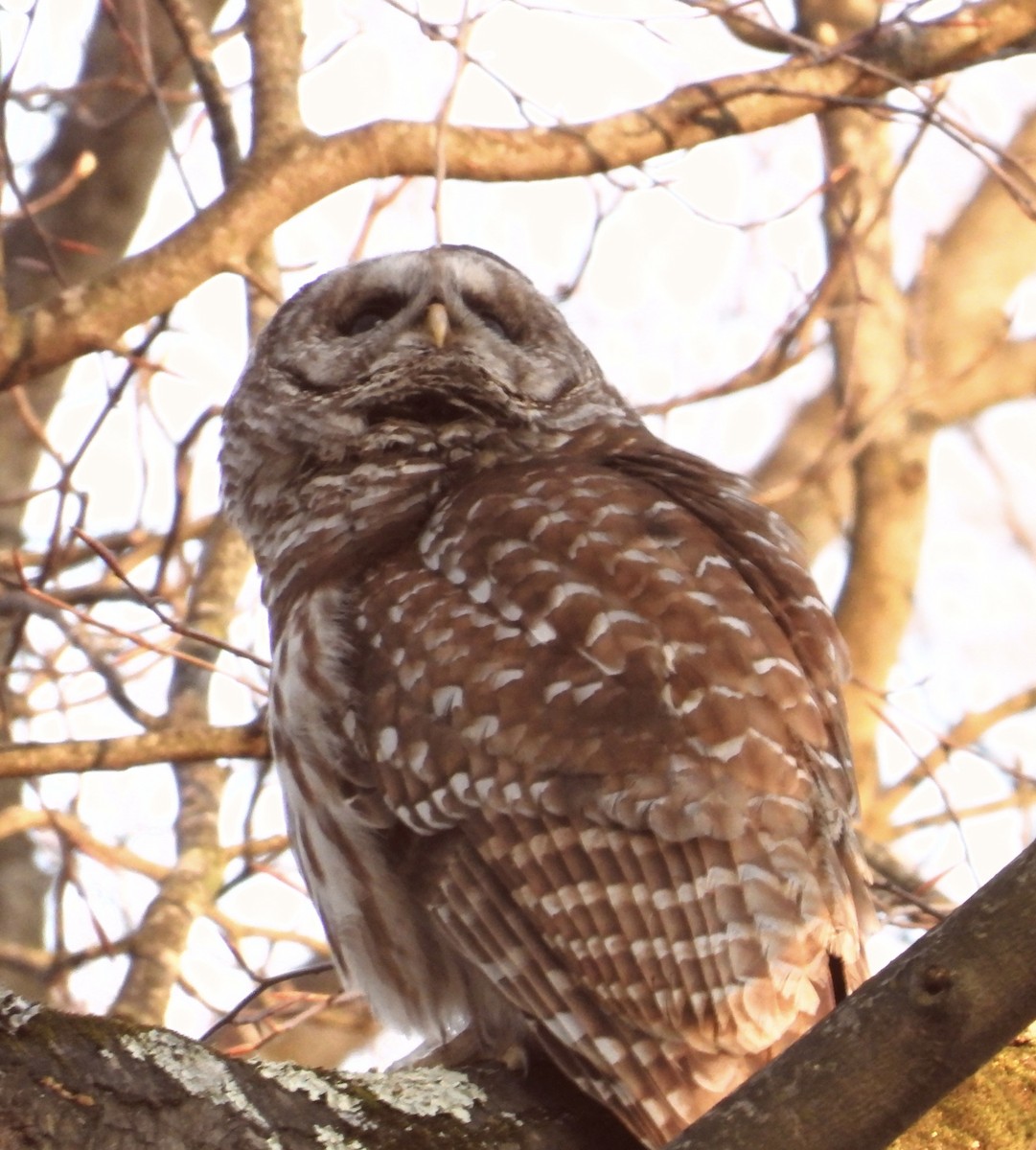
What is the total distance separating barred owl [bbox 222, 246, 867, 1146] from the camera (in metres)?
2.84

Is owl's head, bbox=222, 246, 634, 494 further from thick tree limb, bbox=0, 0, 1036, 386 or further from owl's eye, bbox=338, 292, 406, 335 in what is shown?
thick tree limb, bbox=0, 0, 1036, 386

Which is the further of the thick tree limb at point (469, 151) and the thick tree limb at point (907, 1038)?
the thick tree limb at point (469, 151)

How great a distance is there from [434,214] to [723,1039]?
2.22 metres

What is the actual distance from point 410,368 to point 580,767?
1.71 m

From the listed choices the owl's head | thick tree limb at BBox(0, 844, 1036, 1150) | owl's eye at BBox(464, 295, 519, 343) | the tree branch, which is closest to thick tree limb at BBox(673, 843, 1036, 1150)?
thick tree limb at BBox(0, 844, 1036, 1150)

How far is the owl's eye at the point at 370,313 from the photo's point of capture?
4758 mm

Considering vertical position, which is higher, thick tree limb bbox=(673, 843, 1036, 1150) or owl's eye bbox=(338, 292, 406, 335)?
owl's eye bbox=(338, 292, 406, 335)

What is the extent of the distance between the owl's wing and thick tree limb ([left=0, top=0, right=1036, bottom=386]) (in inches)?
41.1

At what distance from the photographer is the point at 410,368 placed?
175 inches

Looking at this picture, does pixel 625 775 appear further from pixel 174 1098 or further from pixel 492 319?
pixel 492 319

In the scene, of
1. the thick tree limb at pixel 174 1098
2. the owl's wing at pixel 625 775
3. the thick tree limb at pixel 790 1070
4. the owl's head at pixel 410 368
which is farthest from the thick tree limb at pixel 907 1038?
the owl's head at pixel 410 368

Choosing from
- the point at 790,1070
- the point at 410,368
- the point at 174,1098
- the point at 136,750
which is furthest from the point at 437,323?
the point at 790,1070

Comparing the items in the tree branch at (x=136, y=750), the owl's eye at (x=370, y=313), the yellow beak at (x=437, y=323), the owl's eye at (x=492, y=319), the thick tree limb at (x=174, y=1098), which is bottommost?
the thick tree limb at (x=174, y=1098)

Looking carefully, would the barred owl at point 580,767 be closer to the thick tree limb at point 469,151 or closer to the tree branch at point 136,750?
the tree branch at point 136,750
